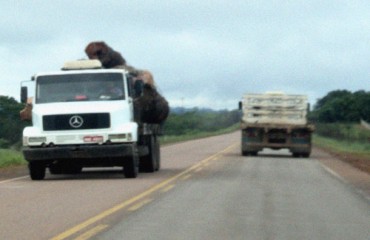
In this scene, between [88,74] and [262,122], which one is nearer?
[88,74]

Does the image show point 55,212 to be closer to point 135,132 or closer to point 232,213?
point 232,213

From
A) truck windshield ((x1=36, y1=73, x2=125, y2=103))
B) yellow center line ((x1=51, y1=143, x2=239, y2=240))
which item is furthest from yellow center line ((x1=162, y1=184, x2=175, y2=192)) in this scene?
truck windshield ((x1=36, y1=73, x2=125, y2=103))

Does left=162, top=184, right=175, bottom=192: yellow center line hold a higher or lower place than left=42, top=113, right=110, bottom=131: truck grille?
lower

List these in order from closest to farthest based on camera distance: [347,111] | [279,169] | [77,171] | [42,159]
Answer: [42,159] < [77,171] < [279,169] < [347,111]

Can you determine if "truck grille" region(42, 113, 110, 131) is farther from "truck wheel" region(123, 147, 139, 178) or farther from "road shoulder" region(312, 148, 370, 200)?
"road shoulder" region(312, 148, 370, 200)

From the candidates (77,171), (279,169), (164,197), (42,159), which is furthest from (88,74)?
(279,169)

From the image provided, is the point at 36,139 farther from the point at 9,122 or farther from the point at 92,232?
the point at 9,122

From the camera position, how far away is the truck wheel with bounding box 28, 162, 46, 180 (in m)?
24.4

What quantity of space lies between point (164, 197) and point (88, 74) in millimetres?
6669

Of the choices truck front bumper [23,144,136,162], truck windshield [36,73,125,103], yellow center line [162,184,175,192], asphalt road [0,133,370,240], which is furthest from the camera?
truck windshield [36,73,125,103]

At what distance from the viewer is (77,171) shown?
92.4ft

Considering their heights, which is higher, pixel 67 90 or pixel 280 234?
pixel 67 90

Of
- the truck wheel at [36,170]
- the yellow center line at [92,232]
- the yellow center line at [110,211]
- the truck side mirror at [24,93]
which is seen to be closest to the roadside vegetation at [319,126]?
the truck wheel at [36,170]

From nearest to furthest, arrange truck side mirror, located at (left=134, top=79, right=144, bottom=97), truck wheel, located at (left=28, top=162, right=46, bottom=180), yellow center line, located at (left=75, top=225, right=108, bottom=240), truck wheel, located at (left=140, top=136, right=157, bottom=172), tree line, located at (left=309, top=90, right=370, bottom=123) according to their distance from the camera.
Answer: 1. yellow center line, located at (left=75, top=225, right=108, bottom=240)
2. truck wheel, located at (left=28, top=162, right=46, bottom=180)
3. truck side mirror, located at (left=134, top=79, right=144, bottom=97)
4. truck wheel, located at (left=140, top=136, right=157, bottom=172)
5. tree line, located at (left=309, top=90, right=370, bottom=123)
